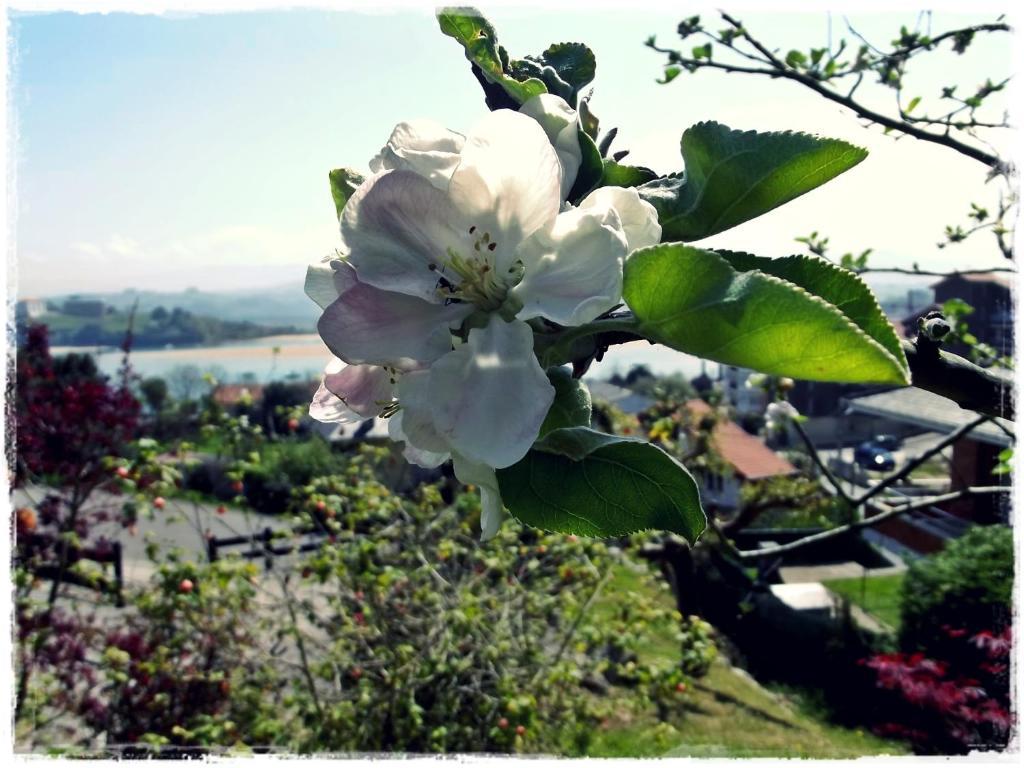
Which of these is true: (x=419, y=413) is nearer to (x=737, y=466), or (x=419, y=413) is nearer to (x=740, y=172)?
(x=740, y=172)

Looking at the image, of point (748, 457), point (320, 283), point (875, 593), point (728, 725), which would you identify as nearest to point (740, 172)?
point (320, 283)

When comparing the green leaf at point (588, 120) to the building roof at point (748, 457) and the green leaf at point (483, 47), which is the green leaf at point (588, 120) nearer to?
the green leaf at point (483, 47)

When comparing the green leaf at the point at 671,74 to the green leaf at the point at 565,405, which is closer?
the green leaf at the point at 565,405

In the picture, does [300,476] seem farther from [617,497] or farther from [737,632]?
[617,497]

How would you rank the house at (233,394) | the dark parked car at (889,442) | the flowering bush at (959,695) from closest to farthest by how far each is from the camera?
the flowering bush at (959,695) → the house at (233,394) → the dark parked car at (889,442)

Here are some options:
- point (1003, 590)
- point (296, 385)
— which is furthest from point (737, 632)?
point (296, 385)

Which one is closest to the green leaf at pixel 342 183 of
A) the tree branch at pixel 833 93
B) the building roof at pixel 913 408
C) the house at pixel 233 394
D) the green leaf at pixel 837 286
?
the green leaf at pixel 837 286

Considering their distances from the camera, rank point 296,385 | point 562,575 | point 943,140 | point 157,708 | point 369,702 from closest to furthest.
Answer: point 943,140 → point 369,702 → point 157,708 → point 562,575 → point 296,385

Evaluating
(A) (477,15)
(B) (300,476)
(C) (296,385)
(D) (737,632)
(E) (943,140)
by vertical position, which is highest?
(E) (943,140)
